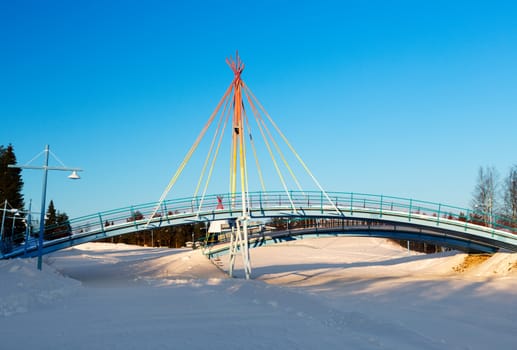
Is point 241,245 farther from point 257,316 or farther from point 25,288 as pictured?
point 257,316

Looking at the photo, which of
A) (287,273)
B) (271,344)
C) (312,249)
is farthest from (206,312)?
(312,249)

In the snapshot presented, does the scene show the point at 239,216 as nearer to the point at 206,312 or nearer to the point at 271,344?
the point at 206,312

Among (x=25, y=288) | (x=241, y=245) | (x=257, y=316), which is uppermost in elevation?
(x=257, y=316)

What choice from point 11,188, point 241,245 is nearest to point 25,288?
point 241,245

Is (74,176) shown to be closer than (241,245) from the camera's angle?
Yes

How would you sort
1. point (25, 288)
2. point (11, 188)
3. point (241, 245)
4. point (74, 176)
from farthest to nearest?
1. point (11, 188)
2. point (241, 245)
3. point (74, 176)
4. point (25, 288)

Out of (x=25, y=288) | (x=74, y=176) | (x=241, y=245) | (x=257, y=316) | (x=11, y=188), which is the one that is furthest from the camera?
(x=11, y=188)

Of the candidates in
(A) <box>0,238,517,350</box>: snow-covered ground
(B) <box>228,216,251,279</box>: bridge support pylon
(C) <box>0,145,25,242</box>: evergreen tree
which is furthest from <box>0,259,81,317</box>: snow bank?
(C) <box>0,145,25,242</box>: evergreen tree

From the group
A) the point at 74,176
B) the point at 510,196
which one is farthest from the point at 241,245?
the point at 510,196

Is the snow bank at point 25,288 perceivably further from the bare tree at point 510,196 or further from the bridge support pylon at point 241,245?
the bare tree at point 510,196

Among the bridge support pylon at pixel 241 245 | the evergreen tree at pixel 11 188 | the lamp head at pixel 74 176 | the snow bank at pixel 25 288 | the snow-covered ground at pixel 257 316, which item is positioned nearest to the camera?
the snow-covered ground at pixel 257 316

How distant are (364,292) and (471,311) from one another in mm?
6107

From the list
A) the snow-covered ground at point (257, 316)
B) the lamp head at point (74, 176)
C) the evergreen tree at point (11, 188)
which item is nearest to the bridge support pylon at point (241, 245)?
the snow-covered ground at point (257, 316)

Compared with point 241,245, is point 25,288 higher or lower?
lower
